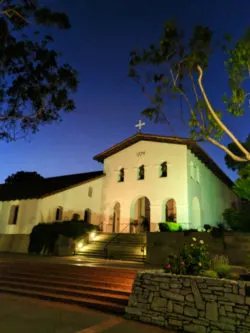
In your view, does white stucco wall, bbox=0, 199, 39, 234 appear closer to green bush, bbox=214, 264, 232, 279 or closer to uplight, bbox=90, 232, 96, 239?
uplight, bbox=90, 232, 96, 239

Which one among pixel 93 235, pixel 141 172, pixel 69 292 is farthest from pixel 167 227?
pixel 69 292

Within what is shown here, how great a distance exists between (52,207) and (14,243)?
398 centimetres

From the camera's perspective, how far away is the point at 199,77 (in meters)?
10.1

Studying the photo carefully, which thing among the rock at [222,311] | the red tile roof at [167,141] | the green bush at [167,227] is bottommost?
the rock at [222,311]

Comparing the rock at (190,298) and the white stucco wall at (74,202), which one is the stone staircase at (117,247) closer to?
the white stucco wall at (74,202)

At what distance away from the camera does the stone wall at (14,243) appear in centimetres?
1900

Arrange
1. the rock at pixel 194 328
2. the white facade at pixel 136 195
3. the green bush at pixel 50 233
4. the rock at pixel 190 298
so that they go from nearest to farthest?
the rock at pixel 194 328 → the rock at pixel 190 298 → the green bush at pixel 50 233 → the white facade at pixel 136 195

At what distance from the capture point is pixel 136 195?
21062 mm

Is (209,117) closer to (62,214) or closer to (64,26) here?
(64,26)

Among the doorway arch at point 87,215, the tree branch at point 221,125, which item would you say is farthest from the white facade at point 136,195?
the tree branch at point 221,125

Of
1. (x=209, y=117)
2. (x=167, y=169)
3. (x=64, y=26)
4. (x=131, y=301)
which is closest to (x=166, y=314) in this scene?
(x=131, y=301)

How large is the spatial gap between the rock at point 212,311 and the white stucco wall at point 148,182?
1280cm

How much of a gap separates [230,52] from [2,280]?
12.4m

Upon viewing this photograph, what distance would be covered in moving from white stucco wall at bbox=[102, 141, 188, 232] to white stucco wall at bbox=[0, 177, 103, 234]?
968 mm
